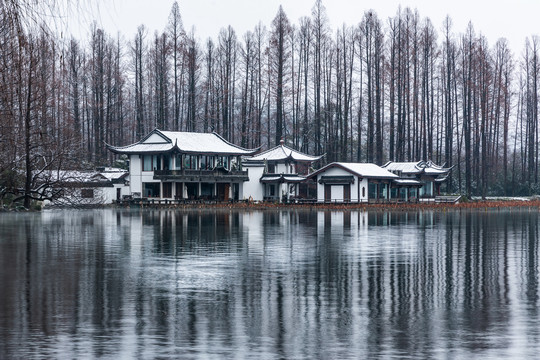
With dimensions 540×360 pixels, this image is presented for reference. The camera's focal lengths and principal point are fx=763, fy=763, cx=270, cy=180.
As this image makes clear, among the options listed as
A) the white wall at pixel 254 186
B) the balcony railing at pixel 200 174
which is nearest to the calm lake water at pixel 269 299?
the balcony railing at pixel 200 174

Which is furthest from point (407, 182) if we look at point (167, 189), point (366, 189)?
point (167, 189)

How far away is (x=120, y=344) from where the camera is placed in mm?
12547

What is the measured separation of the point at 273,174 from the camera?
289 ft

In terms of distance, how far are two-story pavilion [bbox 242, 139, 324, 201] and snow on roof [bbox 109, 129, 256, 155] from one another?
2.78m

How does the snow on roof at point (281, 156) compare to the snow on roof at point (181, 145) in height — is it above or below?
below

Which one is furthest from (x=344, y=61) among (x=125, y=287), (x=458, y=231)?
(x=125, y=287)

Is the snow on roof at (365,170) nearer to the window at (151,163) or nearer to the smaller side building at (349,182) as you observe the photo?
the smaller side building at (349,182)

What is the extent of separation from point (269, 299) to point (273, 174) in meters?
71.1

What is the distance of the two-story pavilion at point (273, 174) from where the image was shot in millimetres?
88000

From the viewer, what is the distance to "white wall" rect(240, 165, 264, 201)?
3479 inches

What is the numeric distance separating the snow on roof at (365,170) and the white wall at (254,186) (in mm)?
10267

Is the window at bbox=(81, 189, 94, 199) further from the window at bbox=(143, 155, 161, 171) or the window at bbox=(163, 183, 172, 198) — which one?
the window at bbox=(143, 155, 161, 171)

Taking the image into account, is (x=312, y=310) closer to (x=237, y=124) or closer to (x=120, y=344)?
(x=120, y=344)

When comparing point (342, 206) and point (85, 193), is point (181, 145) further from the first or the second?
point (85, 193)
